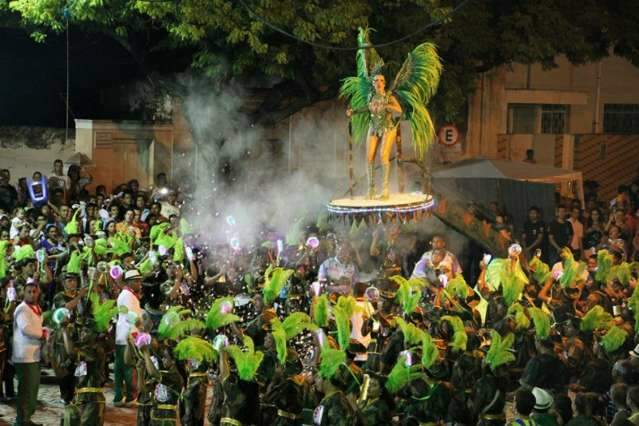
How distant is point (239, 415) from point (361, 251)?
23.3 ft

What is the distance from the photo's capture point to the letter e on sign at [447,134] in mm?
25812

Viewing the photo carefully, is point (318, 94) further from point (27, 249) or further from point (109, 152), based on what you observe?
point (27, 249)

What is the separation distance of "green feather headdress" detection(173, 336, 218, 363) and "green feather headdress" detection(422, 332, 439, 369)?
195 centimetres

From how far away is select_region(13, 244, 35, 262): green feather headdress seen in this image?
15260mm

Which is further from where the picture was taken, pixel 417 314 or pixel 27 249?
pixel 27 249

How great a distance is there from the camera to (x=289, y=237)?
17656 millimetres

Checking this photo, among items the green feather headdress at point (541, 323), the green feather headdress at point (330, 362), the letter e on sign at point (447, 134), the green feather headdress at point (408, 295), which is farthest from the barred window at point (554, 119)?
the green feather headdress at point (330, 362)

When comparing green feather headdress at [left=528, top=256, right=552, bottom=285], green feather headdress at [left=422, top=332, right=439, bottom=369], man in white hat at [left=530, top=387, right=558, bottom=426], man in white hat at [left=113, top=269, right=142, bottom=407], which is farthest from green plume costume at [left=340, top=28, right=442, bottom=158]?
man in white hat at [left=530, top=387, right=558, bottom=426]

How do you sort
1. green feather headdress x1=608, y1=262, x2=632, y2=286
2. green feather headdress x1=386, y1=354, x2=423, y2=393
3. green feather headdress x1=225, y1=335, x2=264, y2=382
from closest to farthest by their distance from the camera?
1. green feather headdress x1=225, y1=335, x2=264, y2=382
2. green feather headdress x1=386, y1=354, x2=423, y2=393
3. green feather headdress x1=608, y1=262, x2=632, y2=286

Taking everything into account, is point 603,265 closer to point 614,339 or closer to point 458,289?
point 458,289

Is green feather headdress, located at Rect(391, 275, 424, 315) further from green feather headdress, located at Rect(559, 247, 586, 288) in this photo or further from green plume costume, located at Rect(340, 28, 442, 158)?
green plume costume, located at Rect(340, 28, 442, 158)

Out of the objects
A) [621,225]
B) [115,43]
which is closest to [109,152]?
[115,43]

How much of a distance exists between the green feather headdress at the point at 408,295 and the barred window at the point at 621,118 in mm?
17037

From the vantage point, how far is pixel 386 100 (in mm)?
15484
